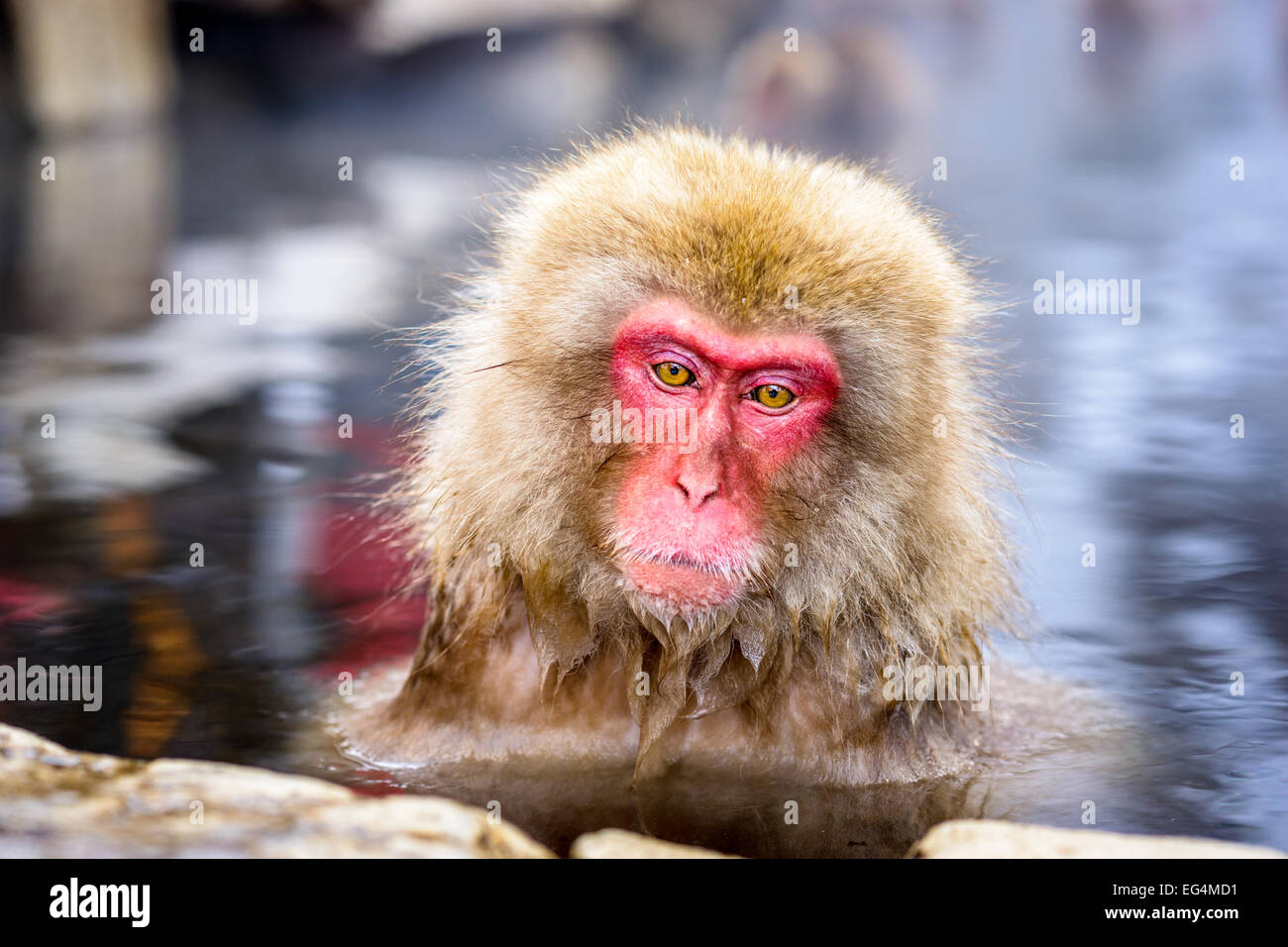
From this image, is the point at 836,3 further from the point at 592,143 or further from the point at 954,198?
the point at 592,143

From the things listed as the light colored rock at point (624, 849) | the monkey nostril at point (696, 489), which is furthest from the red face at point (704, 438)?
the light colored rock at point (624, 849)

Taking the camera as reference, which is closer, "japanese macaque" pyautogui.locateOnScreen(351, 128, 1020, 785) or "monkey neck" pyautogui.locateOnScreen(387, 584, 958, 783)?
"japanese macaque" pyautogui.locateOnScreen(351, 128, 1020, 785)

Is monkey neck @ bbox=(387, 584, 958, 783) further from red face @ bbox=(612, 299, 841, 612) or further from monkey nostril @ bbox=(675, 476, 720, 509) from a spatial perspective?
monkey nostril @ bbox=(675, 476, 720, 509)

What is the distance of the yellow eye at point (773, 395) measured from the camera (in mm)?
3312

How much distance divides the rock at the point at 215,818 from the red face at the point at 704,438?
2.13ft

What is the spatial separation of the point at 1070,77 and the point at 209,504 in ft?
59.5

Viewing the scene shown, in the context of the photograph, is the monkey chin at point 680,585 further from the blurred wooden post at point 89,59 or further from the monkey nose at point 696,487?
the blurred wooden post at point 89,59

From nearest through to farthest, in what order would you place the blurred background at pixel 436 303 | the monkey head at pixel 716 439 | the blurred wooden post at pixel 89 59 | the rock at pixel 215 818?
the rock at pixel 215 818 < the monkey head at pixel 716 439 < the blurred background at pixel 436 303 < the blurred wooden post at pixel 89 59

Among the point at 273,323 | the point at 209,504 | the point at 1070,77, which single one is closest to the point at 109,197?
the point at 273,323

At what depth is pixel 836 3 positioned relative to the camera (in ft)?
66.2

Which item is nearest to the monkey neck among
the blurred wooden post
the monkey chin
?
the monkey chin

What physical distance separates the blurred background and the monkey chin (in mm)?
812

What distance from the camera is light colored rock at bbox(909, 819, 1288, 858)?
8.99 ft

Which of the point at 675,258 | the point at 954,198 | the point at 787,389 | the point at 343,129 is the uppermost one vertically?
the point at 343,129
